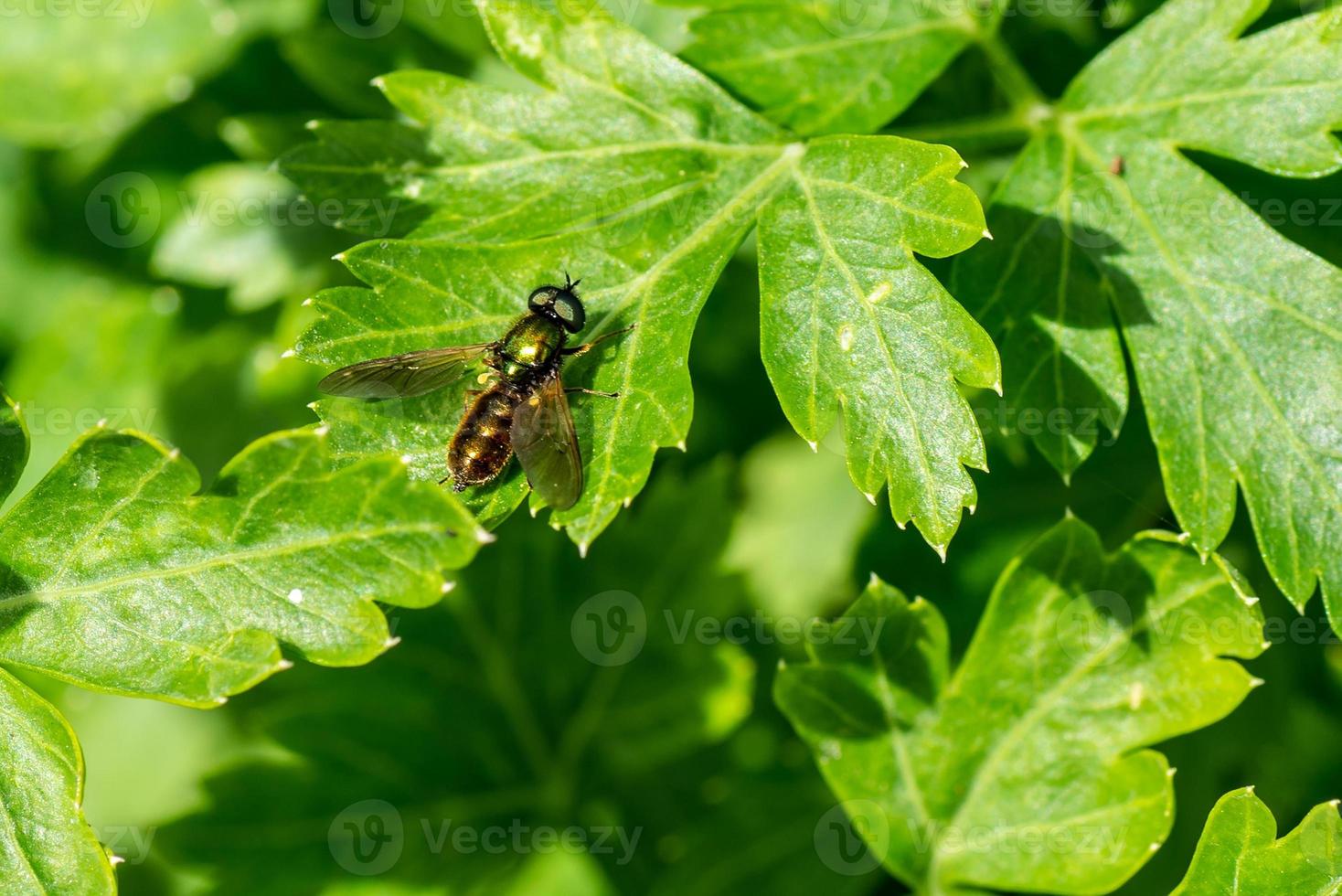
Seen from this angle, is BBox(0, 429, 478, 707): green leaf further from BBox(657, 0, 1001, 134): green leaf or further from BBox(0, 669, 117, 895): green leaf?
BBox(657, 0, 1001, 134): green leaf

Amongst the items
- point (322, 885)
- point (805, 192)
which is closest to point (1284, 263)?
point (805, 192)

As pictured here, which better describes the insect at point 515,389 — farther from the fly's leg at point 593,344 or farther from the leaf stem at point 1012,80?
the leaf stem at point 1012,80

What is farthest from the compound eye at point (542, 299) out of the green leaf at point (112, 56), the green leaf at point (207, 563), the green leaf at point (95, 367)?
the green leaf at point (112, 56)

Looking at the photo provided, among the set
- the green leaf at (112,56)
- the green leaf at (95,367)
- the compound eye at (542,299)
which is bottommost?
the green leaf at (95,367)

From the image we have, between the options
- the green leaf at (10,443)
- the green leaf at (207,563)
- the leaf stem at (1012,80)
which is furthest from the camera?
the leaf stem at (1012,80)

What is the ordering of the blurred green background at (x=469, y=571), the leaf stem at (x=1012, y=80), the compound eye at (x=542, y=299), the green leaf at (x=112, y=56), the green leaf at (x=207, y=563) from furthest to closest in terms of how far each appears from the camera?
the green leaf at (x=112, y=56), the blurred green background at (x=469, y=571), the leaf stem at (x=1012, y=80), the compound eye at (x=542, y=299), the green leaf at (x=207, y=563)

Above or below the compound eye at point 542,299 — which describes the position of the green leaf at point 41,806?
below

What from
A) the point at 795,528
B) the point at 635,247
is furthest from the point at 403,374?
the point at 795,528
